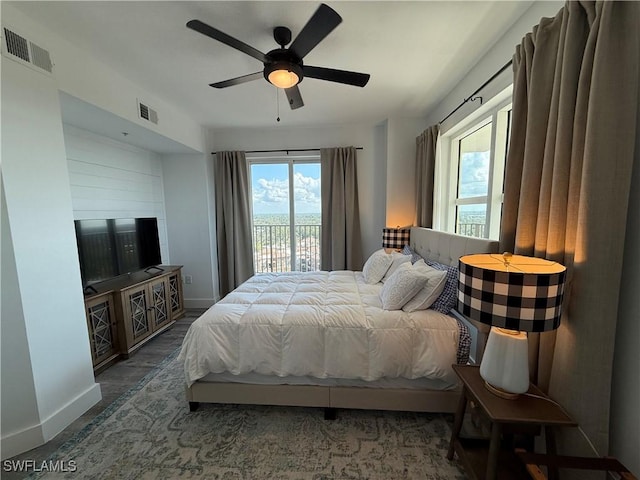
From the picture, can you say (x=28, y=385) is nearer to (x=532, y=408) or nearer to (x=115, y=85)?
(x=115, y=85)

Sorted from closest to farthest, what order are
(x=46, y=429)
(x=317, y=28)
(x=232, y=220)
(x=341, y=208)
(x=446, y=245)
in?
(x=317, y=28) < (x=46, y=429) < (x=446, y=245) < (x=341, y=208) < (x=232, y=220)

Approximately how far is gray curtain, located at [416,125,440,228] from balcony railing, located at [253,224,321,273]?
164 centimetres

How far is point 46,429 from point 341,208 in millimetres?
3496

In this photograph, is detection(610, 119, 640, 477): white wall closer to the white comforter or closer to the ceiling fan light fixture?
the white comforter

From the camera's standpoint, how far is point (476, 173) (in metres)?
2.56

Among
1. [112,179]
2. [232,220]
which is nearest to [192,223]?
[232,220]

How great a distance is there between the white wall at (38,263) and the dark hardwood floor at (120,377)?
6 cm

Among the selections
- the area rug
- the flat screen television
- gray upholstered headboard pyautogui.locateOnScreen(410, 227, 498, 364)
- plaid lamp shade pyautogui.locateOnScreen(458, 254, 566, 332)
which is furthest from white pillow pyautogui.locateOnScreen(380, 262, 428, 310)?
the flat screen television

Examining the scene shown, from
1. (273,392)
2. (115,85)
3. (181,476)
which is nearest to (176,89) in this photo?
(115,85)

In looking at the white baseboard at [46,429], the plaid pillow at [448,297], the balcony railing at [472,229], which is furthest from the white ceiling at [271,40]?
the white baseboard at [46,429]

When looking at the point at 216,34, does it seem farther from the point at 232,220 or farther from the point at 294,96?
the point at 232,220

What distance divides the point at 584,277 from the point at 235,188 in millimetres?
3903

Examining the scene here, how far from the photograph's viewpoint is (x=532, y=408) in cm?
112

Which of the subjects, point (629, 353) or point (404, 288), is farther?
point (404, 288)
